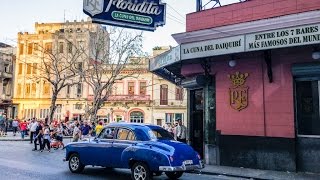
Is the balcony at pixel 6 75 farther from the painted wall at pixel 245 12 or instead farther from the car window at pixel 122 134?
the car window at pixel 122 134

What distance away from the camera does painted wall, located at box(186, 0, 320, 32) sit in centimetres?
1268

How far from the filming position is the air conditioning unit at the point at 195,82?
14890 mm

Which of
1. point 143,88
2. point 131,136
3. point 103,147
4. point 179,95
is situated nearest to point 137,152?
point 131,136

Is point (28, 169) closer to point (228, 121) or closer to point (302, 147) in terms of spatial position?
point (228, 121)

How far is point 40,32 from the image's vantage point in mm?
58656

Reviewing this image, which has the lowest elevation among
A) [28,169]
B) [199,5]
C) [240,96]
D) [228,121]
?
[28,169]

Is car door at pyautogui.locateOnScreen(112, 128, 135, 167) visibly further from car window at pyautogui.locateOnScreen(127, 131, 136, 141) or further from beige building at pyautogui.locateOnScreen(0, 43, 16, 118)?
beige building at pyautogui.locateOnScreen(0, 43, 16, 118)

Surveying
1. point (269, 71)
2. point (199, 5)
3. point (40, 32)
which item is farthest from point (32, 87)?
point (269, 71)

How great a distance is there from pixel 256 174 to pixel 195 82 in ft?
15.7

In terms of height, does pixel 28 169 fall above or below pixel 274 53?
below

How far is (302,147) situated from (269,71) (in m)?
2.84

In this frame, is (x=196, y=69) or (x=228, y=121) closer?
(x=228, y=121)

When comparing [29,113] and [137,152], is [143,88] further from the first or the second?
[137,152]

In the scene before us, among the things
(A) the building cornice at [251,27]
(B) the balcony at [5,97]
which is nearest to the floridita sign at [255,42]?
(A) the building cornice at [251,27]
